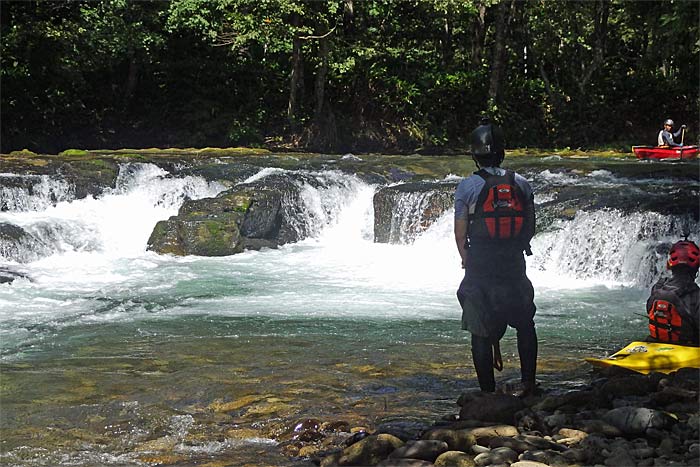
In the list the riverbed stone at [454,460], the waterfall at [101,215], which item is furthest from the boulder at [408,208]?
the riverbed stone at [454,460]

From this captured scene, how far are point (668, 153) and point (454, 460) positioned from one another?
55.9 ft

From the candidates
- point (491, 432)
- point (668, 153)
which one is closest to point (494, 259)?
point (491, 432)

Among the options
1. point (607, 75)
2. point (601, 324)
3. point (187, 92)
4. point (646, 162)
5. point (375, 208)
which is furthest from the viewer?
point (607, 75)

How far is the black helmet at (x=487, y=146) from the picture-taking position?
16.9 feet

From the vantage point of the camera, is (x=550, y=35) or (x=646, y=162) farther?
(x=550, y=35)

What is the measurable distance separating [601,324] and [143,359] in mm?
4298

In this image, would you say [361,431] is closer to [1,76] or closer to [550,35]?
[1,76]

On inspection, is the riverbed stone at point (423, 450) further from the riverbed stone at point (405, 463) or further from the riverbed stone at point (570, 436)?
the riverbed stone at point (570, 436)

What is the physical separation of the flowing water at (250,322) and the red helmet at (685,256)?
1.14m

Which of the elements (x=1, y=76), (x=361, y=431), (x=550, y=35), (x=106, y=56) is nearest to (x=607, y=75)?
(x=550, y=35)

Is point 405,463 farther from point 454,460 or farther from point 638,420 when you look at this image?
point 638,420

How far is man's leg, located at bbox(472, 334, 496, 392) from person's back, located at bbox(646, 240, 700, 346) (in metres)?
1.29

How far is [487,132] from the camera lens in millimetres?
5168

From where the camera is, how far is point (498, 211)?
5000mm
